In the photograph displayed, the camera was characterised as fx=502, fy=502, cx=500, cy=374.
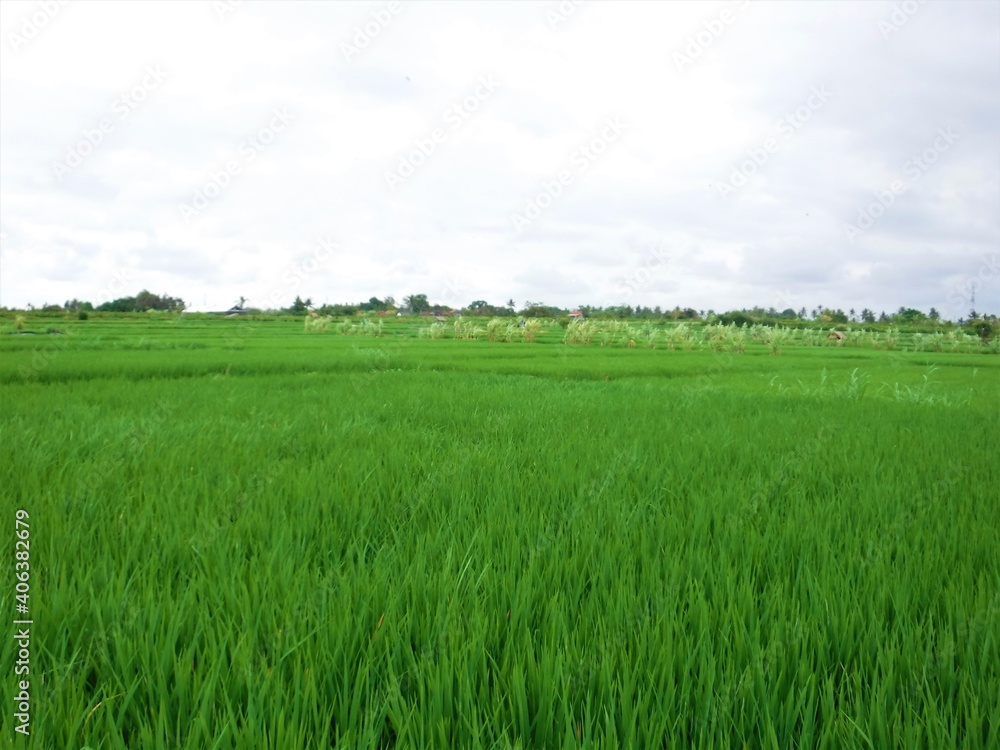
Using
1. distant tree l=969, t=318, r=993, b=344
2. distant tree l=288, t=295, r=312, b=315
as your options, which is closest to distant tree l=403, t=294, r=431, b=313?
distant tree l=288, t=295, r=312, b=315

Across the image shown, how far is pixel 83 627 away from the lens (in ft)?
3.43

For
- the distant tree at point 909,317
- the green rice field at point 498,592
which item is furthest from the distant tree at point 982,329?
the green rice field at point 498,592

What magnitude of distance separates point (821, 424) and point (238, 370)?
7433 millimetres

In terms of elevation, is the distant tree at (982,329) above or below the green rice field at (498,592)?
above

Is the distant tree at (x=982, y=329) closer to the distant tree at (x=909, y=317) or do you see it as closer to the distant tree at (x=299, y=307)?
the distant tree at (x=909, y=317)

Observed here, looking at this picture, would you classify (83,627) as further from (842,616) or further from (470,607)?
(842,616)

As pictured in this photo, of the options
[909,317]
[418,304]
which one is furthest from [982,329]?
[418,304]

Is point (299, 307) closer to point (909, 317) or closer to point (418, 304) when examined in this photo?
point (418, 304)

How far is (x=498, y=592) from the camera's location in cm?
123

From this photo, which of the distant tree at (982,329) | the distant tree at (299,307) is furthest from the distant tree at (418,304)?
the distant tree at (982,329)

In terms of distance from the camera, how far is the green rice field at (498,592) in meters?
0.84

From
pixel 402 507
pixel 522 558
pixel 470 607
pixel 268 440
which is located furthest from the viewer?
pixel 268 440

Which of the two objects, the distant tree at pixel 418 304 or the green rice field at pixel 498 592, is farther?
the distant tree at pixel 418 304

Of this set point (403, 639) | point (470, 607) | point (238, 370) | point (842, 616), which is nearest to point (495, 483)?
point (470, 607)
